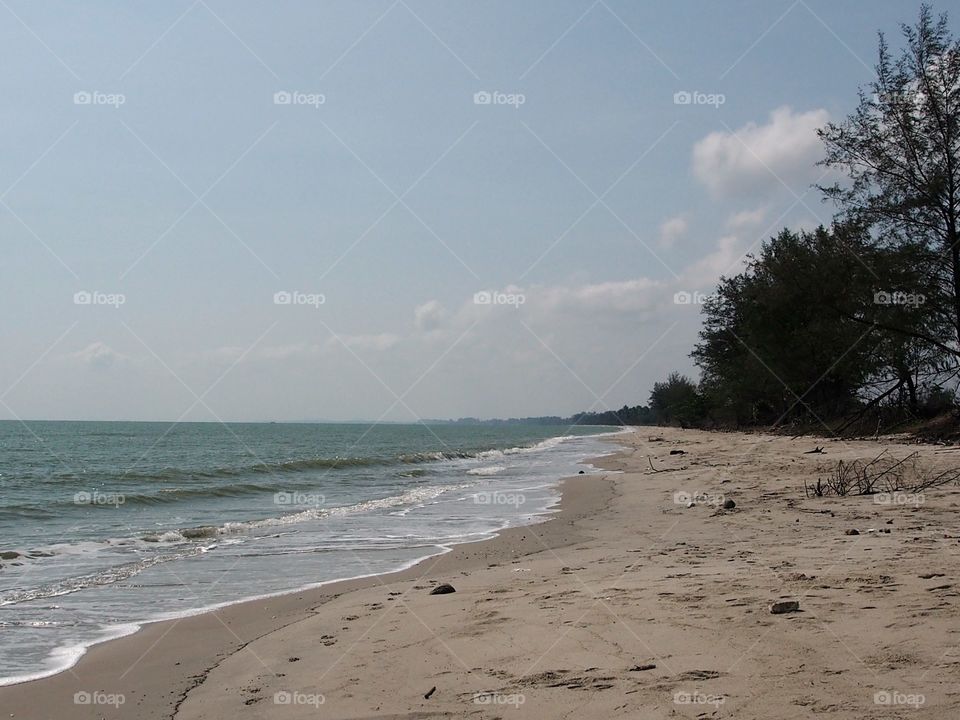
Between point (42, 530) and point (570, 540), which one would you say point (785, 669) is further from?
point (42, 530)

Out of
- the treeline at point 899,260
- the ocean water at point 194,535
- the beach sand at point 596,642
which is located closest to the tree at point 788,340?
the treeline at point 899,260

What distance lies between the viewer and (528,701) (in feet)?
16.9

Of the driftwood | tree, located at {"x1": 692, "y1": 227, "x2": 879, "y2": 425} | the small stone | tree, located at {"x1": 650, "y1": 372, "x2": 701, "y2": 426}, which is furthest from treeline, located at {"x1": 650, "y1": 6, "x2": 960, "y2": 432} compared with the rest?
tree, located at {"x1": 650, "y1": 372, "x2": 701, "y2": 426}

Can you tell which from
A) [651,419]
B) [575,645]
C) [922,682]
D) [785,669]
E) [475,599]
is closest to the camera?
[922,682]

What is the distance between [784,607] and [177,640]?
557 centimetres

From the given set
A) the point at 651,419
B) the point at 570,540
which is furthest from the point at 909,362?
the point at 651,419

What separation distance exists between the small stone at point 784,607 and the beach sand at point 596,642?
78 millimetres

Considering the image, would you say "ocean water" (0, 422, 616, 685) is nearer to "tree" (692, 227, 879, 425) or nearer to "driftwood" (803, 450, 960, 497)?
"driftwood" (803, 450, 960, 497)

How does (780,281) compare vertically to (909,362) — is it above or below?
above

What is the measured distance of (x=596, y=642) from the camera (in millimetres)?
6215

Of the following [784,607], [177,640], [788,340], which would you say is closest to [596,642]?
[784,607]

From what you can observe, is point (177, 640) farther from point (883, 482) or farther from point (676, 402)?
point (676, 402)

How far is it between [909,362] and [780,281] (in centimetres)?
1206

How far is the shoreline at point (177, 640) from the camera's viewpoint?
6102 millimetres
